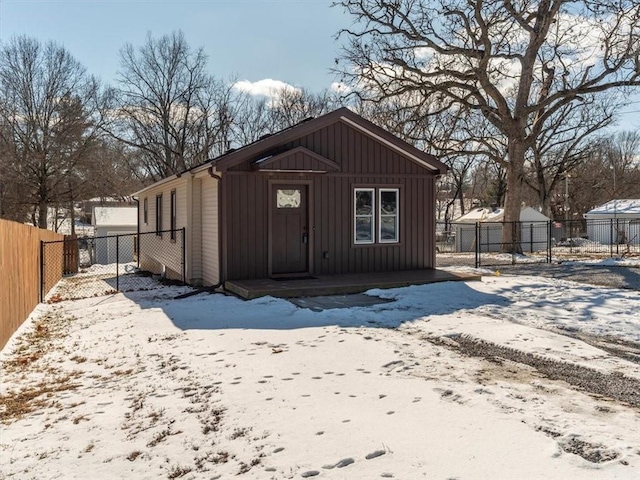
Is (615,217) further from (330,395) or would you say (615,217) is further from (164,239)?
(330,395)

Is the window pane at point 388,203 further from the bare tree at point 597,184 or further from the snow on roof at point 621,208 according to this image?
the bare tree at point 597,184

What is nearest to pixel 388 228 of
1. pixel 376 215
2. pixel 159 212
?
pixel 376 215

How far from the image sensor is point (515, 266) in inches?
626

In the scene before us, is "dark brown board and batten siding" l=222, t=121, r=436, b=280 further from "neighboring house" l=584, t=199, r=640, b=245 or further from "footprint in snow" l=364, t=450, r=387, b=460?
"neighboring house" l=584, t=199, r=640, b=245

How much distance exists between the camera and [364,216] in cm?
1147

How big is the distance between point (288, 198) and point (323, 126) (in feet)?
5.73

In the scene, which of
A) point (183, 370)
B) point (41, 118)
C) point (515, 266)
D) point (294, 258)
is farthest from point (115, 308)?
point (41, 118)

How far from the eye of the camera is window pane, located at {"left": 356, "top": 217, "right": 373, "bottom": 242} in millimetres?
11414

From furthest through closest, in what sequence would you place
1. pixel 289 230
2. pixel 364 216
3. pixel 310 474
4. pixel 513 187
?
pixel 513 187 < pixel 364 216 < pixel 289 230 < pixel 310 474

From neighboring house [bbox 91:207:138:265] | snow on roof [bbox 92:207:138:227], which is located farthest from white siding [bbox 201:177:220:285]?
snow on roof [bbox 92:207:138:227]

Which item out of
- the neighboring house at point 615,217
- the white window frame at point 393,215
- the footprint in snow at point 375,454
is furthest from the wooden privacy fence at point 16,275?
the neighboring house at point 615,217

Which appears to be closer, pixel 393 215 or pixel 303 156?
pixel 303 156

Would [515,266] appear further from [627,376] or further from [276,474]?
[276,474]

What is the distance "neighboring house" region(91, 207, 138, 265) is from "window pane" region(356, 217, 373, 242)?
828 inches
